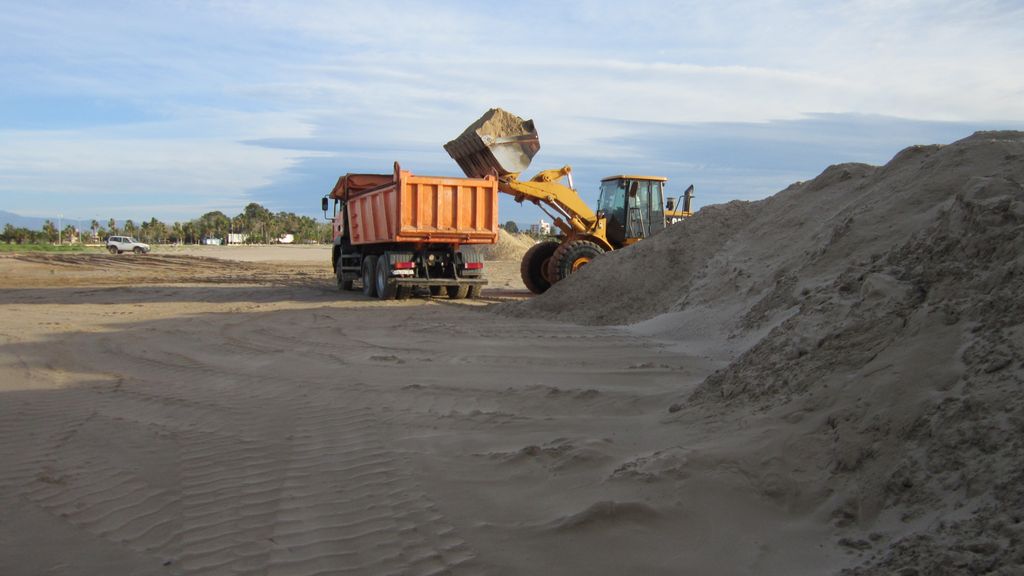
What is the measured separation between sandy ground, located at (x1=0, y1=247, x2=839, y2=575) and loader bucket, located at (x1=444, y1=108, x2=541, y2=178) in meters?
9.13

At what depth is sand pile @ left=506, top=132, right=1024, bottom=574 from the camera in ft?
10.4

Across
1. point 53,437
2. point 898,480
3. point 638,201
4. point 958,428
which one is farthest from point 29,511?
point 638,201

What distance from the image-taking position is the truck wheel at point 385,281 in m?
17.3

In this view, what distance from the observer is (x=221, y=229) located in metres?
108

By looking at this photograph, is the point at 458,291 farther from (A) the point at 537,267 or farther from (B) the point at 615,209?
(B) the point at 615,209

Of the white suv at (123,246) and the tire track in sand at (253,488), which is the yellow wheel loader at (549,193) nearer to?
the tire track in sand at (253,488)

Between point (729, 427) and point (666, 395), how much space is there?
57.2 inches

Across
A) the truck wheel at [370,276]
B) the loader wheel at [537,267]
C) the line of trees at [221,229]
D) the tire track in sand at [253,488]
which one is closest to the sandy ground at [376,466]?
the tire track in sand at [253,488]

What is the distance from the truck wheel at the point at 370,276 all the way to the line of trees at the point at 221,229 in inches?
3293

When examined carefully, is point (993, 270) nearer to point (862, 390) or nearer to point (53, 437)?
point (862, 390)

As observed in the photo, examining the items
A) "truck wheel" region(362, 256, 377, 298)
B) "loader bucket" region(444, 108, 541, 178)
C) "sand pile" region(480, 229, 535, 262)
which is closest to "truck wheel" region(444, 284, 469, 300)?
"truck wheel" region(362, 256, 377, 298)

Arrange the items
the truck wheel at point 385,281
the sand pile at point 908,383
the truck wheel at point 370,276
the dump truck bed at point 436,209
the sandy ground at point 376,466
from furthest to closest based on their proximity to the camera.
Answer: the truck wheel at point 370,276 → the truck wheel at point 385,281 → the dump truck bed at point 436,209 → the sandy ground at point 376,466 → the sand pile at point 908,383

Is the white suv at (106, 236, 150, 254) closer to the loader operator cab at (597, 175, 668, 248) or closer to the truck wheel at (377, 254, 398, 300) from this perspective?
the truck wheel at (377, 254, 398, 300)

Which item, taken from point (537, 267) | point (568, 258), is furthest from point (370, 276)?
point (568, 258)
